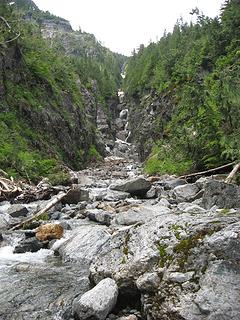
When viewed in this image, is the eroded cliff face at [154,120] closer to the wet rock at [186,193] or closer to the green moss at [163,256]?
the wet rock at [186,193]

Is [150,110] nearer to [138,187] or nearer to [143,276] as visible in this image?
[138,187]

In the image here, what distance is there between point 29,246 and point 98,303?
16.3ft

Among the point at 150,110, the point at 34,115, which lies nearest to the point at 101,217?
the point at 34,115

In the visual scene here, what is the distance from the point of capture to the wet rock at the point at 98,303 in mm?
5570

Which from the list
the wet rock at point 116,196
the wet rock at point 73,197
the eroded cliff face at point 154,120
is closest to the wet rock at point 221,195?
the wet rock at point 116,196

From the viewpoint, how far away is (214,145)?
1988 cm

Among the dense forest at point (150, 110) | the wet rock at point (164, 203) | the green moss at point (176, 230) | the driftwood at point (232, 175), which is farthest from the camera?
the dense forest at point (150, 110)

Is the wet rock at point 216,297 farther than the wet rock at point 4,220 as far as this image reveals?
No

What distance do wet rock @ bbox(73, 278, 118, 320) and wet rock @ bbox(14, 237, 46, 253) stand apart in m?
4.54

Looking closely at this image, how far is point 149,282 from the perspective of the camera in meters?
5.64

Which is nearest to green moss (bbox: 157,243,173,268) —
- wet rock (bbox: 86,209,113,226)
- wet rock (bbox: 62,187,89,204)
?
wet rock (bbox: 86,209,113,226)

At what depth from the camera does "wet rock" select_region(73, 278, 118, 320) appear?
557 cm

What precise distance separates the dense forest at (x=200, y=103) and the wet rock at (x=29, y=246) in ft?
22.8

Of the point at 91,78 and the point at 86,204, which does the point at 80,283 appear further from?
the point at 91,78
